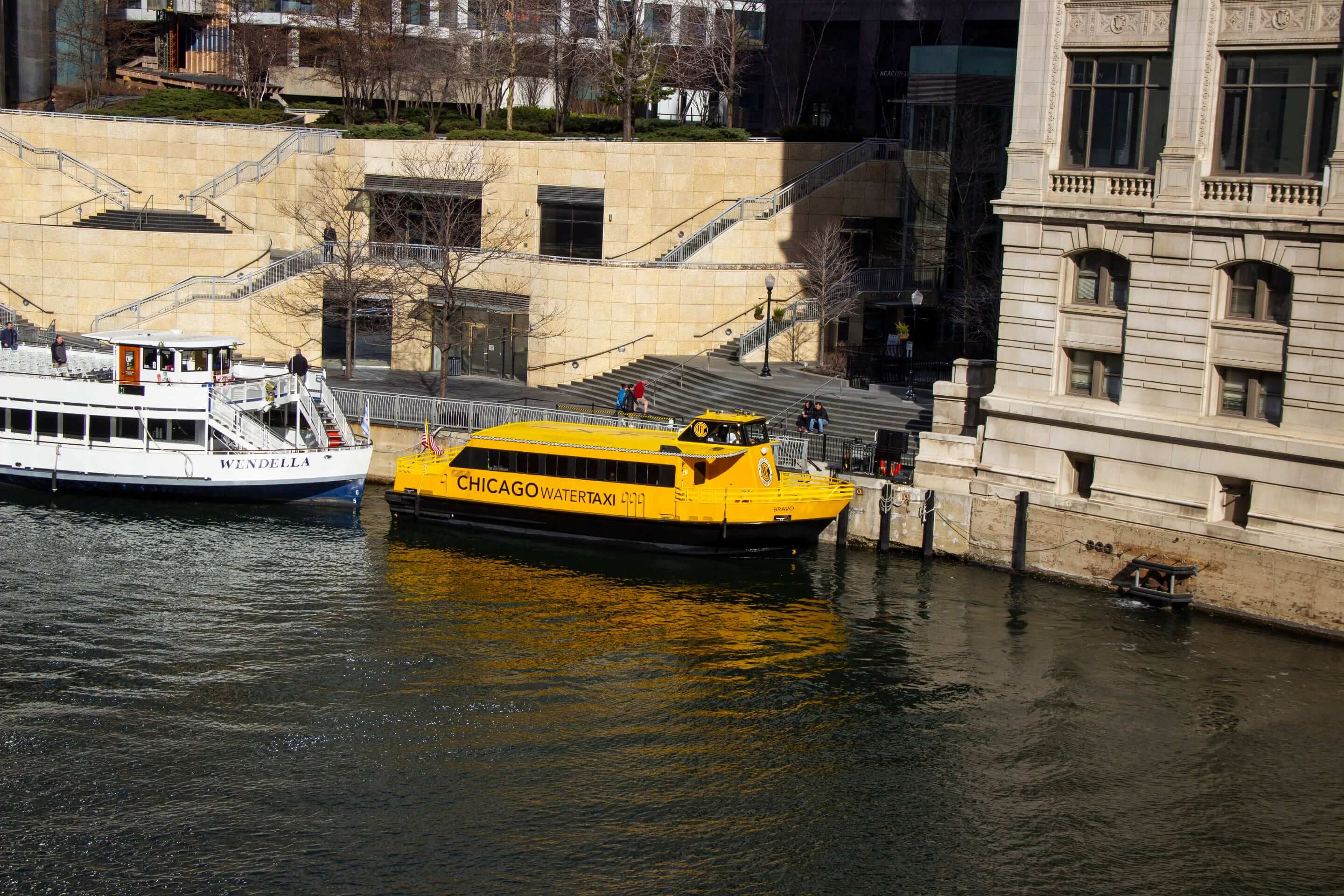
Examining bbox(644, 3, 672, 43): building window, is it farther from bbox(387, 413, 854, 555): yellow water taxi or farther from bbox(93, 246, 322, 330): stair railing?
bbox(387, 413, 854, 555): yellow water taxi

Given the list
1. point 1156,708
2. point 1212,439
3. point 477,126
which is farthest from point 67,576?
point 477,126

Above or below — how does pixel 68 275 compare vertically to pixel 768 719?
above

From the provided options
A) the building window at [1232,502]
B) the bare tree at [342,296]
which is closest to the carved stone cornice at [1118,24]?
the building window at [1232,502]

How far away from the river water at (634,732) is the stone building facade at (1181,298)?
2.33 metres

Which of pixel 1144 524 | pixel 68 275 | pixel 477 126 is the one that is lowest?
pixel 1144 524

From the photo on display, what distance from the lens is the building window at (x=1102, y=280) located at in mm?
40438

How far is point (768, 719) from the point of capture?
30.9 metres

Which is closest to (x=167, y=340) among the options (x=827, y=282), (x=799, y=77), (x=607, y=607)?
(x=607, y=607)

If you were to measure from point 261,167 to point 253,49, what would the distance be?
18613 mm

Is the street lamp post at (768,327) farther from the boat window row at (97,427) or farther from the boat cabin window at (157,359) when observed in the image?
the boat cabin window at (157,359)

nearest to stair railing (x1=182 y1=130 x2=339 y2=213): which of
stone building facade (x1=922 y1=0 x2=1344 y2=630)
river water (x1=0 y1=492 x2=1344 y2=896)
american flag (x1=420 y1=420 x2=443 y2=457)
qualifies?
american flag (x1=420 y1=420 x2=443 y2=457)

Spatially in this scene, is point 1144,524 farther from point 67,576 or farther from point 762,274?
point 67,576

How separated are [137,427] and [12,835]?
23529 mm

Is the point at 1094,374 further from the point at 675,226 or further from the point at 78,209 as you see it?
the point at 78,209
